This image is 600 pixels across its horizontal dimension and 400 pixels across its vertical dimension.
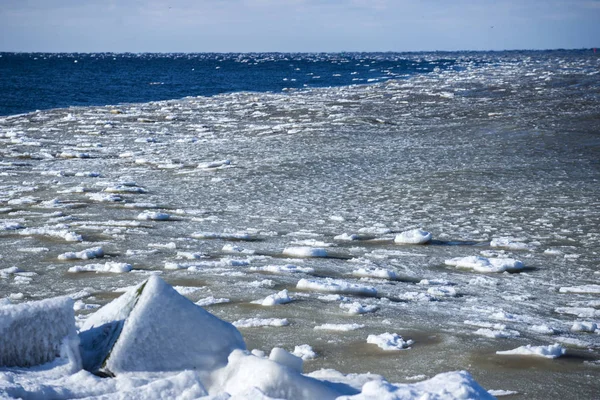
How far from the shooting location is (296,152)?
13078mm

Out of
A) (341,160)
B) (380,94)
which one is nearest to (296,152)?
(341,160)

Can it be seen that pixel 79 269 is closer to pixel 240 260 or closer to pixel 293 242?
pixel 240 260

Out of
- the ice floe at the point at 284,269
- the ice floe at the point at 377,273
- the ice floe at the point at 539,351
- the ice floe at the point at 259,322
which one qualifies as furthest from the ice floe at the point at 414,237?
the ice floe at the point at 539,351

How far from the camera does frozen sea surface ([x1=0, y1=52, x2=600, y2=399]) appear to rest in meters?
4.12

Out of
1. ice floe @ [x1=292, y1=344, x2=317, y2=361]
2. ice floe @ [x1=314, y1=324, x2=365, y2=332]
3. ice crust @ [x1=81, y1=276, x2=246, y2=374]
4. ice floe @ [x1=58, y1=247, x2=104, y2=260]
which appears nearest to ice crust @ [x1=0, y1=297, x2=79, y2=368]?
ice crust @ [x1=81, y1=276, x2=246, y2=374]

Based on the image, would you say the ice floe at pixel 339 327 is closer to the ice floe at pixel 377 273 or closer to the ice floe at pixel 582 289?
the ice floe at pixel 377 273

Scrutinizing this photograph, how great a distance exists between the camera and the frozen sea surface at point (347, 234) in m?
4.12

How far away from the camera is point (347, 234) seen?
6871 mm

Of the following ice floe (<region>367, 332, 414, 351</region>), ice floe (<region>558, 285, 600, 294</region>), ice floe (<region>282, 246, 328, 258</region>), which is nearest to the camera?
ice floe (<region>367, 332, 414, 351</region>)

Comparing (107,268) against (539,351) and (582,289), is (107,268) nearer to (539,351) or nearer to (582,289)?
(539,351)

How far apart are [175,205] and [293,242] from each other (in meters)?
2.54

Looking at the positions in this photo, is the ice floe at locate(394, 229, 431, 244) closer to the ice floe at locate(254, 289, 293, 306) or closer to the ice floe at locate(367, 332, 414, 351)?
the ice floe at locate(254, 289, 293, 306)

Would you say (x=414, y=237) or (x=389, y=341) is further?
(x=414, y=237)

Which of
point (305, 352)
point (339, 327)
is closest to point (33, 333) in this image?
point (305, 352)
